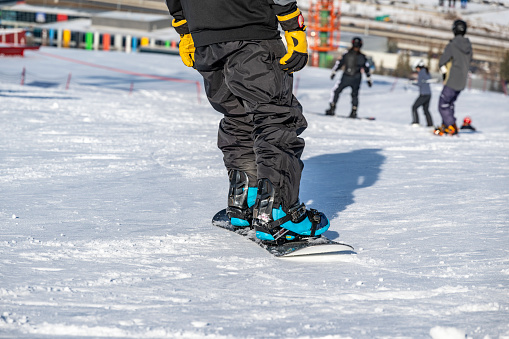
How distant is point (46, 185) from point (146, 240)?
135 cm

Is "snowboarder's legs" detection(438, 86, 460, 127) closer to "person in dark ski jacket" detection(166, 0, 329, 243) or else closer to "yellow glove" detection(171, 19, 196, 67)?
"yellow glove" detection(171, 19, 196, 67)

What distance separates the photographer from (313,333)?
1.76m

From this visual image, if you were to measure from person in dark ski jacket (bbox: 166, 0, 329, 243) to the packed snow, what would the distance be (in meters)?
0.19

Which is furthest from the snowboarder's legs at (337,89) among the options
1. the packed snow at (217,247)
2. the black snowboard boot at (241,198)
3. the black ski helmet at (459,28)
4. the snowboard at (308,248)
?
the snowboard at (308,248)

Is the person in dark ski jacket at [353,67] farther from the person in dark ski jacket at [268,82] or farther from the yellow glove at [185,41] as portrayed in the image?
the person in dark ski jacket at [268,82]

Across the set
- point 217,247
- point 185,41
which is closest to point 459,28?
point 185,41

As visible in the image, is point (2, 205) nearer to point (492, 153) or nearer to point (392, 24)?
point (492, 153)

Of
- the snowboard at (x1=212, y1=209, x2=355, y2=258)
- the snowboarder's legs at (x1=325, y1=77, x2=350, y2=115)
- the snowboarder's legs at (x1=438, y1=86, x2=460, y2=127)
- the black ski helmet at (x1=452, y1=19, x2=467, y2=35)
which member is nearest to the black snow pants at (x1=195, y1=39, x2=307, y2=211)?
the snowboard at (x1=212, y1=209, x2=355, y2=258)

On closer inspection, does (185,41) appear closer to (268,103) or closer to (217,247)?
(268,103)

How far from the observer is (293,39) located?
106 inches

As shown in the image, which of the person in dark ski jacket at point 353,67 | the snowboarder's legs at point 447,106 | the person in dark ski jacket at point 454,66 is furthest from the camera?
the person in dark ski jacket at point 353,67

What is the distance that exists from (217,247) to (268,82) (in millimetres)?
712

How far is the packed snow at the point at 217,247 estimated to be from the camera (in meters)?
1.83

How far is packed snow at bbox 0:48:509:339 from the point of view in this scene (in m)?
1.83
